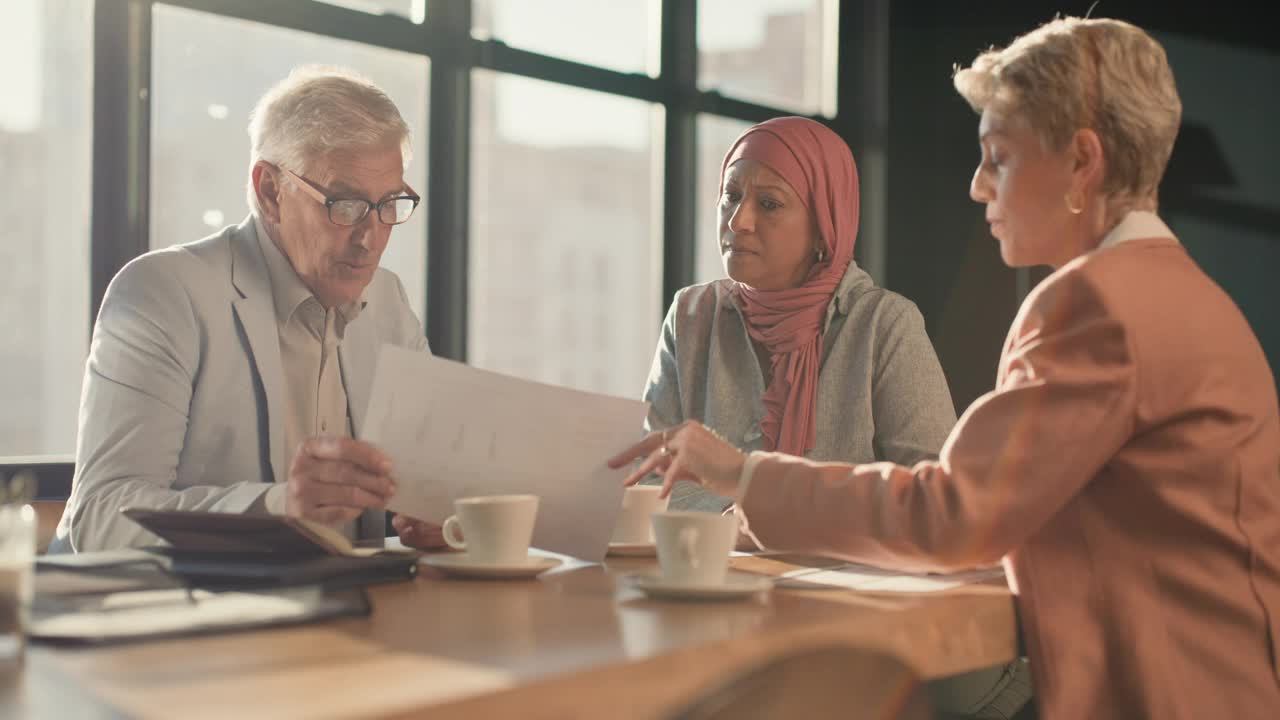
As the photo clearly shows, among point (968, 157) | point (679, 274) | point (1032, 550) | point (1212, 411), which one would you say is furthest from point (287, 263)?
point (968, 157)

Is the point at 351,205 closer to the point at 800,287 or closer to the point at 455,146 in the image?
the point at 800,287

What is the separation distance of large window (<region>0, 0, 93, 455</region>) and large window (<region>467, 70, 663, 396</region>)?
49.1 inches

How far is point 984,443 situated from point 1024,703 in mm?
587

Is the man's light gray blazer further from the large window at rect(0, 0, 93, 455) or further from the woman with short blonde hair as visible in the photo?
the large window at rect(0, 0, 93, 455)

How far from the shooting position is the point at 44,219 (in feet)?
9.55

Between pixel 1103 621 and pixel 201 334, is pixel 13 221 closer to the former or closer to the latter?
pixel 201 334

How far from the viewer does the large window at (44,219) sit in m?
2.87

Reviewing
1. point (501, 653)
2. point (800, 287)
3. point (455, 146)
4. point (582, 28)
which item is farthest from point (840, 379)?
point (582, 28)

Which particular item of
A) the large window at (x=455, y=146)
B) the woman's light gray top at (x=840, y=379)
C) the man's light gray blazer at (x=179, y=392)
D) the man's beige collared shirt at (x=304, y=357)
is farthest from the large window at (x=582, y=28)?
the man's light gray blazer at (x=179, y=392)

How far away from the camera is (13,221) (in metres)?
2.88

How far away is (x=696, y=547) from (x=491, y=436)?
32 centimetres

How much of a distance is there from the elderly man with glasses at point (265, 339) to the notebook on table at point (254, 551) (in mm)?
211

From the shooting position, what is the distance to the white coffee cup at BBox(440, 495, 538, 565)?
4.54 feet

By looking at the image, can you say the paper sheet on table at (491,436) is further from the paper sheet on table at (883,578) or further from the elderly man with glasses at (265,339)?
the paper sheet on table at (883,578)
